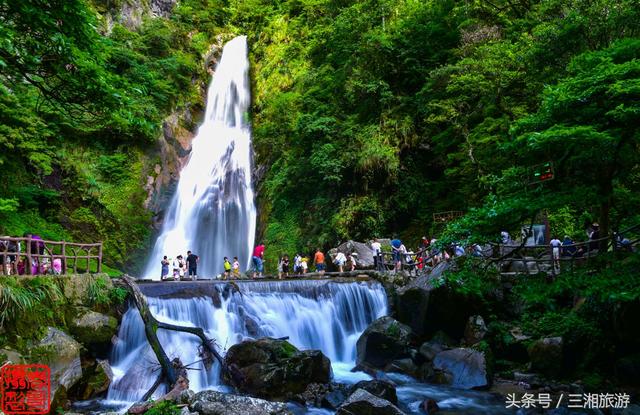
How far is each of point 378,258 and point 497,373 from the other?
7246 mm

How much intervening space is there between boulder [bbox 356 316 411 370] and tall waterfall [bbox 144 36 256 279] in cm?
1367

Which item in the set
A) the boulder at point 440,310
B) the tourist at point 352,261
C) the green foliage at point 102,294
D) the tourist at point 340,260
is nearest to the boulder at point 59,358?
the green foliage at point 102,294

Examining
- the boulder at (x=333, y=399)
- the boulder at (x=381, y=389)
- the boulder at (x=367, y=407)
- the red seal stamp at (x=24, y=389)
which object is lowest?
the boulder at (x=333, y=399)

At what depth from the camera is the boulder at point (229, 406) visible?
6.59 metres

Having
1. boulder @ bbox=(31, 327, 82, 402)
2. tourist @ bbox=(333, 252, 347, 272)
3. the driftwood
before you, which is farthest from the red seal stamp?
tourist @ bbox=(333, 252, 347, 272)

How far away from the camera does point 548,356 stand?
989cm

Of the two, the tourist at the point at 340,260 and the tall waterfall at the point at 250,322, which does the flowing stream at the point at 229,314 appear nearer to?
the tall waterfall at the point at 250,322

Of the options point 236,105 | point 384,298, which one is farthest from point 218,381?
point 236,105

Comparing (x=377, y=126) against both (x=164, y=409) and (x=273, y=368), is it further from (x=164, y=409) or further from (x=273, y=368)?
(x=164, y=409)

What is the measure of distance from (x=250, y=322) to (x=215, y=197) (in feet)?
49.4

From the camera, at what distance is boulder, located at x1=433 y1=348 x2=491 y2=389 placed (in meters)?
9.88

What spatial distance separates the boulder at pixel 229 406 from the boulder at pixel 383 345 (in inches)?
192

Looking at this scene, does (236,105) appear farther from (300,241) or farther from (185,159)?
(300,241)

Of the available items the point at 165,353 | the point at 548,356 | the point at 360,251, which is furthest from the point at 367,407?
the point at 360,251
